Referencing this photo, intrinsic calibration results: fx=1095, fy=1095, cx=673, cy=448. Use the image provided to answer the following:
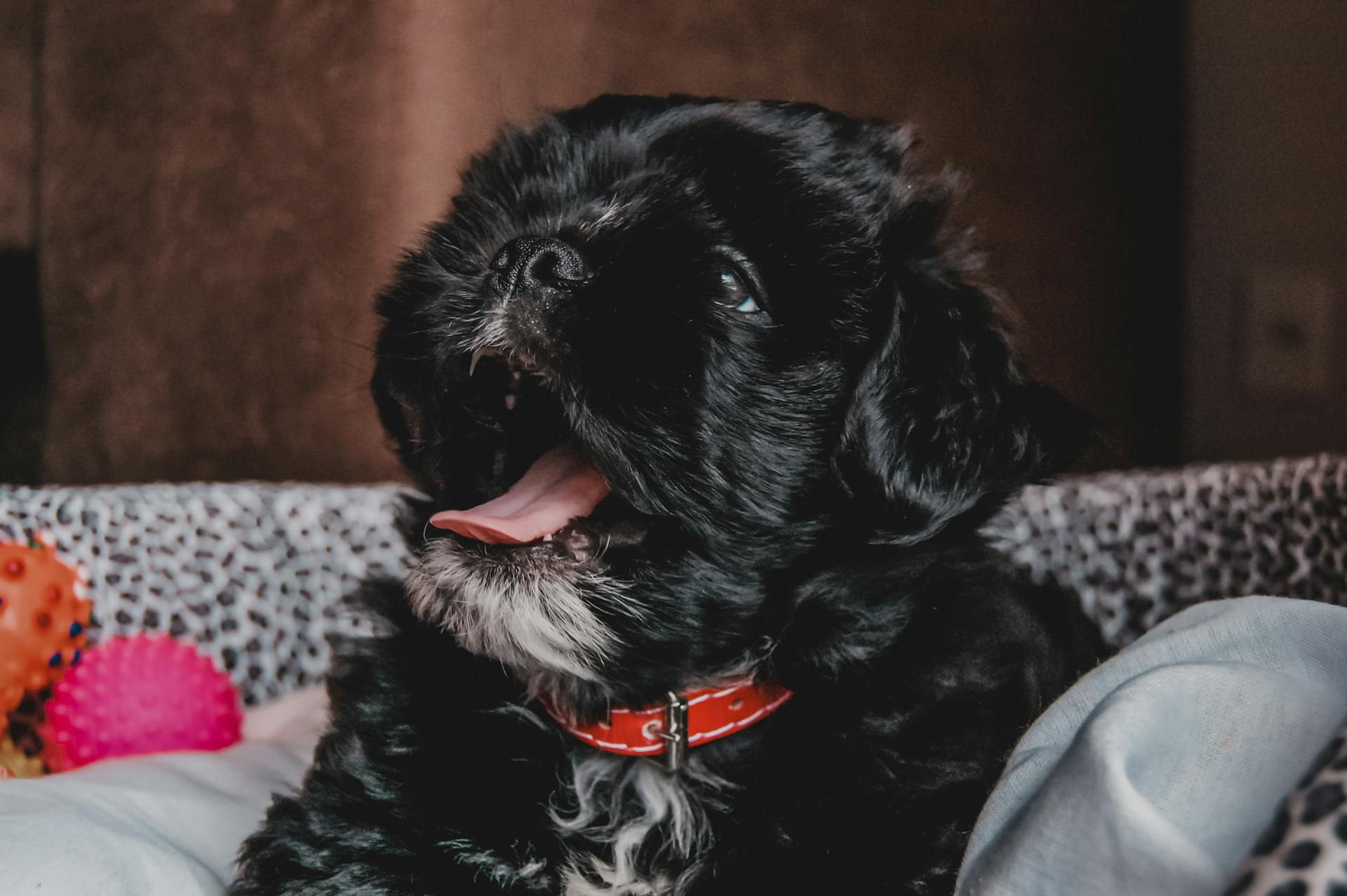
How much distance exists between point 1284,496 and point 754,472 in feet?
3.81

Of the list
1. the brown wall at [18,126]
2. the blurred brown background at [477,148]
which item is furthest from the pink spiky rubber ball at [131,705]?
the brown wall at [18,126]

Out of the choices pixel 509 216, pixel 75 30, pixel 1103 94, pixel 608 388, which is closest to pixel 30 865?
pixel 608 388

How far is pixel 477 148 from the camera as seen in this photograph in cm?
235

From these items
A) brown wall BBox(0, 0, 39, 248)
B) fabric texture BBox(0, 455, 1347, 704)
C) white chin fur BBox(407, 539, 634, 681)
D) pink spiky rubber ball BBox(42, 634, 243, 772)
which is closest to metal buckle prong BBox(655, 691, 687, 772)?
white chin fur BBox(407, 539, 634, 681)

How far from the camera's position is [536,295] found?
108cm

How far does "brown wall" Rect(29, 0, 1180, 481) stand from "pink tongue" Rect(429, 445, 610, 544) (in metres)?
1.09

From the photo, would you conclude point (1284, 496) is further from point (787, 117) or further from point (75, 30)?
point (75, 30)

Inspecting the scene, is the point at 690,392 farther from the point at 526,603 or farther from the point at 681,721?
the point at 681,721

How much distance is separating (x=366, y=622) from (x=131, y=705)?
35cm

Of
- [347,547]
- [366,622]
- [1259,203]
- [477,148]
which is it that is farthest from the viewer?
[1259,203]

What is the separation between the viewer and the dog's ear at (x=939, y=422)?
1114mm

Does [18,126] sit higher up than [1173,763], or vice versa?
[18,126]

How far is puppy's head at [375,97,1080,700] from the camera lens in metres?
1.08

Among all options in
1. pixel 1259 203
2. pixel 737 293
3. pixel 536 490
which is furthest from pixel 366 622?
pixel 1259 203
